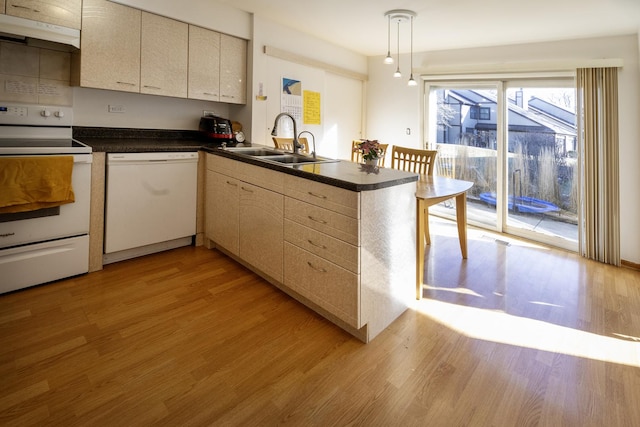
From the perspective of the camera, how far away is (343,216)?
1.74 meters

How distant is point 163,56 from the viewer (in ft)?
9.61

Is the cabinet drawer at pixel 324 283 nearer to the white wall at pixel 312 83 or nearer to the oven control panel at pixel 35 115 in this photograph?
the white wall at pixel 312 83

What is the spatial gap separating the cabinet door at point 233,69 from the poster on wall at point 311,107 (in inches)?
32.9

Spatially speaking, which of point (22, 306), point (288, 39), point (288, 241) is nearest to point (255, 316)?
point (288, 241)

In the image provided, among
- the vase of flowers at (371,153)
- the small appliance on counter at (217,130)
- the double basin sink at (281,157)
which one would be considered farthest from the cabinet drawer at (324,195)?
the small appliance on counter at (217,130)

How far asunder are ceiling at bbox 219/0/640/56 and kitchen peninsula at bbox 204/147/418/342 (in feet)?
5.44

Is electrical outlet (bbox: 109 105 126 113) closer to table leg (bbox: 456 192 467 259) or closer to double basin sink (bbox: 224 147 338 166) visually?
double basin sink (bbox: 224 147 338 166)

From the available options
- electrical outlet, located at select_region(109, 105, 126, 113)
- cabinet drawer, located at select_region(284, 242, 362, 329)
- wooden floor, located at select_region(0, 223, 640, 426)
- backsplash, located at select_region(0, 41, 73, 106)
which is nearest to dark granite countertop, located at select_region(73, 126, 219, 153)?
electrical outlet, located at select_region(109, 105, 126, 113)

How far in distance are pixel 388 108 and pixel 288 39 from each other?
1794mm

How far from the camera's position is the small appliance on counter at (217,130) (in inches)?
133

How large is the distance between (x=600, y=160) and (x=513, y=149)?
0.87 metres

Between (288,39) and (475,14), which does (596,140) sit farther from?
(288,39)

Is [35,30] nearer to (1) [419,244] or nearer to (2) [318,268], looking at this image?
(2) [318,268]

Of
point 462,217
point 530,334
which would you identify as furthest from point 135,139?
point 530,334
